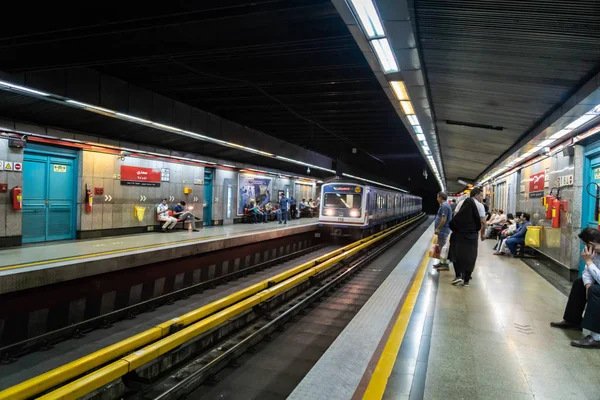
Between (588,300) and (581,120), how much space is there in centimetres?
280

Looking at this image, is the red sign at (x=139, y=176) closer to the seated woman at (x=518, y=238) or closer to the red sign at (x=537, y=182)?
the seated woman at (x=518, y=238)

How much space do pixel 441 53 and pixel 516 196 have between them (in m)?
10.3

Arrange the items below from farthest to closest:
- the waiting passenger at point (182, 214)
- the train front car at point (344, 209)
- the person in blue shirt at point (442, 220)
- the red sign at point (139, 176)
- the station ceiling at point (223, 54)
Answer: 1. the train front car at point (344, 209)
2. the waiting passenger at point (182, 214)
3. the red sign at point (139, 176)
4. the person in blue shirt at point (442, 220)
5. the station ceiling at point (223, 54)

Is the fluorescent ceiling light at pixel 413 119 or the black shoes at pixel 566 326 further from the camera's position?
the fluorescent ceiling light at pixel 413 119

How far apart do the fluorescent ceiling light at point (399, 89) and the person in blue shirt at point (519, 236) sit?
5.69 m

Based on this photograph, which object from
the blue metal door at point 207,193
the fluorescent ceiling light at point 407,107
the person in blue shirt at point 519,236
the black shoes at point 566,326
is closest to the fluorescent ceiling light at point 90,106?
the fluorescent ceiling light at point 407,107

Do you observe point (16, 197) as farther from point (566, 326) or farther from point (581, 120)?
point (581, 120)

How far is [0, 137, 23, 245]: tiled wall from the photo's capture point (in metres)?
8.73

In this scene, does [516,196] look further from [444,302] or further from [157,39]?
[157,39]

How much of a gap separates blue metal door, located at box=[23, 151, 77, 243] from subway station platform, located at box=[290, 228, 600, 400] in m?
9.03

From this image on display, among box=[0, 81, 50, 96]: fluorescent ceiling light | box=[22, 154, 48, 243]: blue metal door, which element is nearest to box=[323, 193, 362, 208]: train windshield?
box=[22, 154, 48, 243]: blue metal door

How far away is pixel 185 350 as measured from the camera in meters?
5.11

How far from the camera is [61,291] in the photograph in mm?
6547

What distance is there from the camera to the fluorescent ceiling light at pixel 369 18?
3267mm
